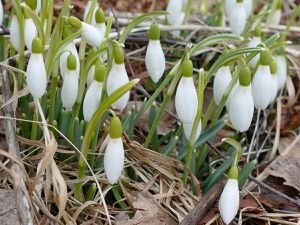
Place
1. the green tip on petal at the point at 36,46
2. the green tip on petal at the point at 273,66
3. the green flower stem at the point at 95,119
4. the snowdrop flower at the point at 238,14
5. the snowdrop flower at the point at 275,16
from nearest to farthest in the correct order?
the green flower stem at the point at 95,119, the green tip on petal at the point at 36,46, the green tip on petal at the point at 273,66, the snowdrop flower at the point at 238,14, the snowdrop flower at the point at 275,16

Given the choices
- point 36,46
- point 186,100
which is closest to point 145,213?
point 186,100

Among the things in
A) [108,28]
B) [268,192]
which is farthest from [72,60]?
[268,192]

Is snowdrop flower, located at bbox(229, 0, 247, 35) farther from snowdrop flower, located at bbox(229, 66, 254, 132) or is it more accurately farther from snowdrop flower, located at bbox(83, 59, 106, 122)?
snowdrop flower, located at bbox(83, 59, 106, 122)

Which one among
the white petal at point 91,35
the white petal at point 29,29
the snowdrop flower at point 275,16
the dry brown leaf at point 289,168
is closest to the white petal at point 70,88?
the white petal at point 91,35

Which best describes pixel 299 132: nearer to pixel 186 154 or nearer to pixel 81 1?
pixel 186 154

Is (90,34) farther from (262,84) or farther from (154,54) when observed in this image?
(262,84)

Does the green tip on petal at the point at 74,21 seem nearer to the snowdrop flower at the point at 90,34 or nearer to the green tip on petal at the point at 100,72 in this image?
the snowdrop flower at the point at 90,34
